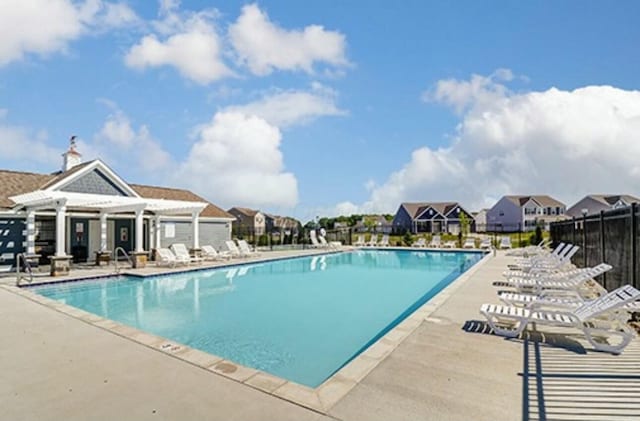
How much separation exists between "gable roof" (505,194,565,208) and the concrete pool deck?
167 feet

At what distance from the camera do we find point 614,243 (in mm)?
7758

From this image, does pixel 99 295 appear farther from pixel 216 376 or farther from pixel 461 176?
pixel 461 176

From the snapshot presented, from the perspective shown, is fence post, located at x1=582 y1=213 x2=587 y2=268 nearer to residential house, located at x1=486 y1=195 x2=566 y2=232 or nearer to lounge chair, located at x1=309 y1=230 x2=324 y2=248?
lounge chair, located at x1=309 y1=230 x2=324 y2=248

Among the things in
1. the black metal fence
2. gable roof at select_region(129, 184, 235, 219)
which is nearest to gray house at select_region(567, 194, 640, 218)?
the black metal fence

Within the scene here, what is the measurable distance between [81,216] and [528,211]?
50208 millimetres

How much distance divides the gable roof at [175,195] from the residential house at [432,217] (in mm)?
28390

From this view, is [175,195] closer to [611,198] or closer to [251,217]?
[251,217]

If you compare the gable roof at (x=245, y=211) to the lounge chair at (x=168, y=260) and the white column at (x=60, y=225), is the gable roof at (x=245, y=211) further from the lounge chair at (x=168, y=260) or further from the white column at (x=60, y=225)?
the white column at (x=60, y=225)

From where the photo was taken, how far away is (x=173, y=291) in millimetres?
10797

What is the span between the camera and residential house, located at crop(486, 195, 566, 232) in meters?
49.0

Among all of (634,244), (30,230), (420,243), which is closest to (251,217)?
(420,243)

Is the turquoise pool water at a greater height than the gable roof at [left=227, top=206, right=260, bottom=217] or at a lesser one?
lesser

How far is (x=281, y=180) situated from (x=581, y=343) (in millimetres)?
29099

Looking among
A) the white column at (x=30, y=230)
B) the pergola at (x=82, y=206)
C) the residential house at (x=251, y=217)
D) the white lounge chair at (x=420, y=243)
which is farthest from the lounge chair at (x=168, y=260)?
the residential house at (x=251, y=217)
